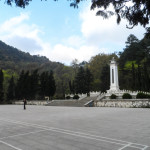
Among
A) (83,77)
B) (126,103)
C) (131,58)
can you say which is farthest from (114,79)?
(131,58)

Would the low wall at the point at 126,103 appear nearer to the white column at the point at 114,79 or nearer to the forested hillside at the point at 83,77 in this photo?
the white column at the point at 114,79

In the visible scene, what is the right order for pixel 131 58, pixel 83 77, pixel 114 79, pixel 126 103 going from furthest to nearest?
pixel 131 58 < pixel 83 77 < pixel 114 79 < pixel 126 103

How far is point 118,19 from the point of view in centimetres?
486

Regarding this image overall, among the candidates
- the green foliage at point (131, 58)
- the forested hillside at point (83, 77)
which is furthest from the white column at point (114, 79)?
the green foliage at point (131, 58)

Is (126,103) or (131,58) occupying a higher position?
(131,58)

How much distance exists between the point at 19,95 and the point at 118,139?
38.5 m

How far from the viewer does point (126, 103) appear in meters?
20.9

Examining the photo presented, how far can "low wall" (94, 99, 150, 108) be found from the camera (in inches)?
760

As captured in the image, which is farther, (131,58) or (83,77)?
(131,58)

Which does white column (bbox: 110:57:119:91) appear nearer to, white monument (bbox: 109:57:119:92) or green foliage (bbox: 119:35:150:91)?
white monument (bbox: 109:57:119:92)

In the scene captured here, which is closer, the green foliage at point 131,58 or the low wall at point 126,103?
the low wall at point 126,103

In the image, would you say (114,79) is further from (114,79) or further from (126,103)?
(126,103)

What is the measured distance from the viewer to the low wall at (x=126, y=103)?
19300 mm

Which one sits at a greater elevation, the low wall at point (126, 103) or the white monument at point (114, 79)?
the white monument at point (114, 79)
